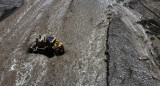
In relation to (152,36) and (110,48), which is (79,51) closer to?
(110,48)

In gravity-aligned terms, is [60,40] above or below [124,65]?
above

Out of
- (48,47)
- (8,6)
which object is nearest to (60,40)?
(48,47)

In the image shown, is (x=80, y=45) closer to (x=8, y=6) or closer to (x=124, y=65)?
(x=124, y=65)

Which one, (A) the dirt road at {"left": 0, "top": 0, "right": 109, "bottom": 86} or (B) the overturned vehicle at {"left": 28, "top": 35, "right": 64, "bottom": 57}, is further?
(B) the overturned vehicle at {"left": 28, "top": 35, "right": 64, "bottom": 57}

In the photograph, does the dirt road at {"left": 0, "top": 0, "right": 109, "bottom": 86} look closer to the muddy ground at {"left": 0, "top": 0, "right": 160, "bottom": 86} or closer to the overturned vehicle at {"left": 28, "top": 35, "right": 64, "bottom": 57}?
the muddy ground at {"left": 0, "top": 0, "right": 160, "bottom": 86}

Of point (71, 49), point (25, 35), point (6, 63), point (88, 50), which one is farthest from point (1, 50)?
point (88, 50)

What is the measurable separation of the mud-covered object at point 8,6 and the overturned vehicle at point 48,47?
4620 mm

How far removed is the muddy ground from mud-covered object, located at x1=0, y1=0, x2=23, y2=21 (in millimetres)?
151

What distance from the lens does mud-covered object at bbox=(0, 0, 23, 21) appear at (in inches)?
420

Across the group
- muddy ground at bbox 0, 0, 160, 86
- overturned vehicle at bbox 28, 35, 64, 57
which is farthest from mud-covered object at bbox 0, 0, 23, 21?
overturned vehicle at bbox 28, 35, 64, 57

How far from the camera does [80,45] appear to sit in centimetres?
803

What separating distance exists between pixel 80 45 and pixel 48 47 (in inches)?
71.2

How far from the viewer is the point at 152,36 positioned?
9.62 m

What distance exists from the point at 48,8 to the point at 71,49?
5.10 meters
